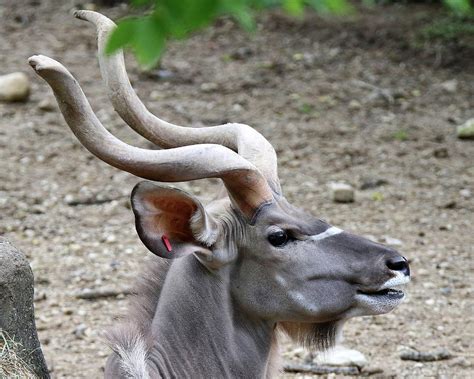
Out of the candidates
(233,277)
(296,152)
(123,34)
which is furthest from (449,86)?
(123,34)

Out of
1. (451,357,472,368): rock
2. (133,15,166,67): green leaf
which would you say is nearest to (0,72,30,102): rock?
(451,357,472,368): rock

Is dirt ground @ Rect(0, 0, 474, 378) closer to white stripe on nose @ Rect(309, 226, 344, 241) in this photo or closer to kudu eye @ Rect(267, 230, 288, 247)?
kudu eye @ Rect(267, 230, 288, 247)

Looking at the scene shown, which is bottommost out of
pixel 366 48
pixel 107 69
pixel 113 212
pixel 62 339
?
pixel 366 48

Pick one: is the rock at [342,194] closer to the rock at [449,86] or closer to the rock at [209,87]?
the rock at [209,87]

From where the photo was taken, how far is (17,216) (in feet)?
27.6

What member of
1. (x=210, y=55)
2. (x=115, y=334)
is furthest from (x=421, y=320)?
(x=210, y=55)

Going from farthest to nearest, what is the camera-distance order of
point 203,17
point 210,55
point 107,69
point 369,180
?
point 210,55 < point 369,180 < point 107,69 < point 203,17

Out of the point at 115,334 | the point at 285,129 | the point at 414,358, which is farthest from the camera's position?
the point at 285,129

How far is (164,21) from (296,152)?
7881 mm

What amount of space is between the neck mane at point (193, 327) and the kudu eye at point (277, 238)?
0.79ft

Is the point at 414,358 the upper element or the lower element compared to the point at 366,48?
upper

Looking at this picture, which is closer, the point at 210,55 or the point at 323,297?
the point at 323,297

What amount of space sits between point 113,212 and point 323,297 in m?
4.46

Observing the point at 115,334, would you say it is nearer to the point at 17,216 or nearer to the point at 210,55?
the point at 17,216
